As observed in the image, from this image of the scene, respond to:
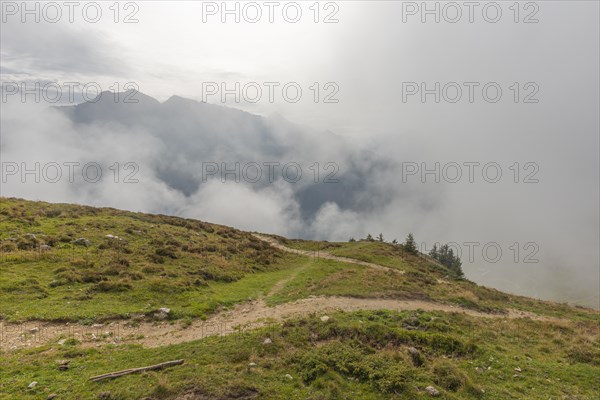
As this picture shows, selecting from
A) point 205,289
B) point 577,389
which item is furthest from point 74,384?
point 577,389

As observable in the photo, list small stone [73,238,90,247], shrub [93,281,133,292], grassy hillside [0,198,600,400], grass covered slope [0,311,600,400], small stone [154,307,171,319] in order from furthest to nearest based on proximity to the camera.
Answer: small stone [73,238,90,247] < shrub [93,281,133,292] < small stone [154,307,171,319] < grassy hillside [0,198,600,400] < grass covered slope [0,311,600,400]

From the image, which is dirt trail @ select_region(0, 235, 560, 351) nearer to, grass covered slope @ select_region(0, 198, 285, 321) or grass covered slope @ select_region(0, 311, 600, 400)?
grass covered slope @ select_region(0, 198, 285, 321)

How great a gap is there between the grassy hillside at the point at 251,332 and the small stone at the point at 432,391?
2.0 inches

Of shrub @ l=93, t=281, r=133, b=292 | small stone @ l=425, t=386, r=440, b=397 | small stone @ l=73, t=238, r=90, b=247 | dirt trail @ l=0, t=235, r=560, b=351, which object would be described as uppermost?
small stone @ l=73, t=238, r=90, b=247

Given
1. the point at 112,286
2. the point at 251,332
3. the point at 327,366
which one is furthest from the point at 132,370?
the point at 112,286

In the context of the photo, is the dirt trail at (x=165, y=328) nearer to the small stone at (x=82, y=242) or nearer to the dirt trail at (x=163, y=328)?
the dirt trail at (x=163, y=328)

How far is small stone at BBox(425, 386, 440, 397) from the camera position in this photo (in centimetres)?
1427

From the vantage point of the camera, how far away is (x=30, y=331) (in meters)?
18.4

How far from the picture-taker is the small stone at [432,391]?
14266 millimetres

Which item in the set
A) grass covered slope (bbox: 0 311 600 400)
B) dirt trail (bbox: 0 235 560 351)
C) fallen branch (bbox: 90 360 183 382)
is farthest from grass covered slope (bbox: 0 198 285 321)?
fallen branch (bbox: 90 360 183 382)

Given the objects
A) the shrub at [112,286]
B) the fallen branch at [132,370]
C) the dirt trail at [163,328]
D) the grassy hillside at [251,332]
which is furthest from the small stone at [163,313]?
the fallen branch at [132,370]

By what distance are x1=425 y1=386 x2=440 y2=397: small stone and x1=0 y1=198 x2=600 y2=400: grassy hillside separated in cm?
5

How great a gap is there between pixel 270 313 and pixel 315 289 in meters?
7.62

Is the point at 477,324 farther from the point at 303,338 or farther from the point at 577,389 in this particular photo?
the point at 303,338
